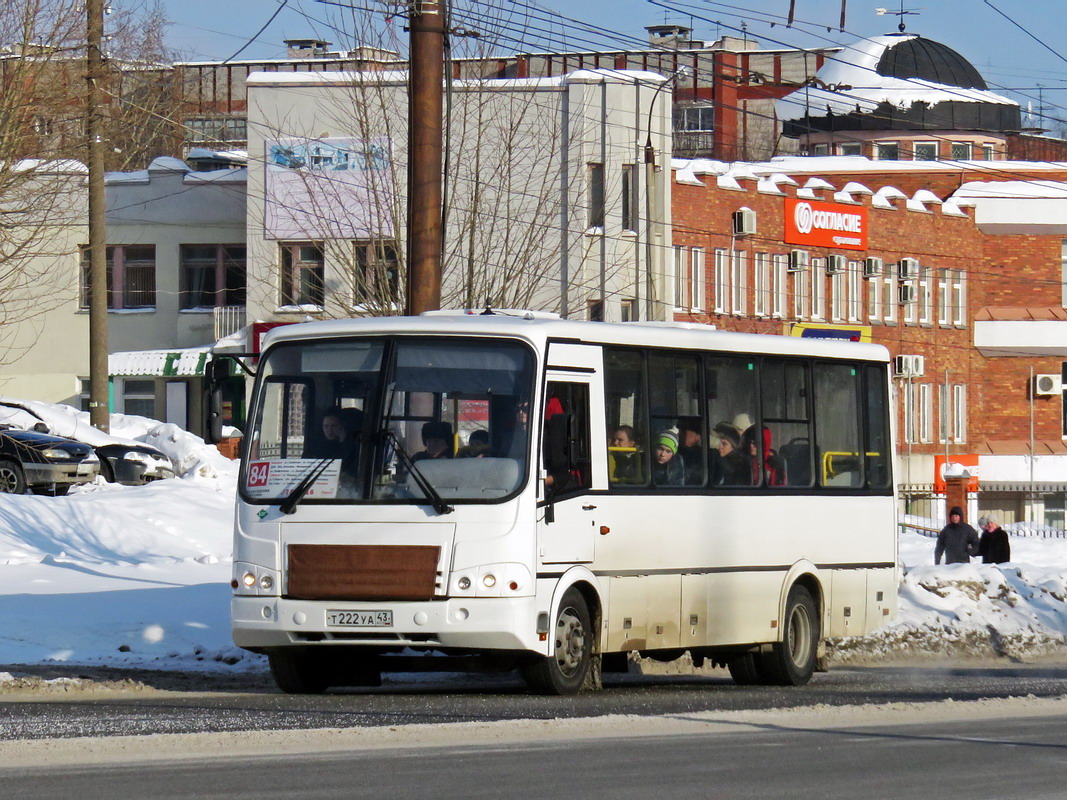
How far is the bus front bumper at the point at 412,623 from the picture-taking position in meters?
12.6

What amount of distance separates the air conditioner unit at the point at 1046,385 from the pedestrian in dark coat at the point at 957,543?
41.0m

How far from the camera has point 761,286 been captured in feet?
186

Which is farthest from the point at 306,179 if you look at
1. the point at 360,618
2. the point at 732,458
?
the point at 360,618

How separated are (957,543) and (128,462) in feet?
47.8

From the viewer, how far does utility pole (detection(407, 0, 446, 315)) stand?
16969 mm

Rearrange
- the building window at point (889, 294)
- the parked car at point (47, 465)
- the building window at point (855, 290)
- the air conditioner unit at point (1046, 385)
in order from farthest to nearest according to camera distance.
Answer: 1. the air conditioner unit at point (1046, 385)
2. the building window at point (889, 294)
3. the building window at point (855, 290)
4. the parked car at point (47, 465)

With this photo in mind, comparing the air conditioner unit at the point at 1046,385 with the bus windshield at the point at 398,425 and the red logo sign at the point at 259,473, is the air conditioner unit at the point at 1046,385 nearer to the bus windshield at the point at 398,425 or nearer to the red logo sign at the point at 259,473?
the bus windshield at the point at 398,425

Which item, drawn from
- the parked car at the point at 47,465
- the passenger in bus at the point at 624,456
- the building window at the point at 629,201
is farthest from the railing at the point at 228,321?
the passenger in bus at the point at 624,456

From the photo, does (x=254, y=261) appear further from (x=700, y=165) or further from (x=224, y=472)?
(x=224, y=472)

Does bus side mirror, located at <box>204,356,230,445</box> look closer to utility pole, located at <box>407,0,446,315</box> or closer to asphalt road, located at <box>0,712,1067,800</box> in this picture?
utility pole, located at <box>407,0,446,315</box>

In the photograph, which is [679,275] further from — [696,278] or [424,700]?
[424,700]

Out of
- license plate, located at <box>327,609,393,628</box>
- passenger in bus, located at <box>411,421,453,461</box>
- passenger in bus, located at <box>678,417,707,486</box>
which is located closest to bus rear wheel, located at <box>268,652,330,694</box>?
license plate, located at <box>327,609,393,628</box>

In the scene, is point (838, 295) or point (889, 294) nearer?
point (838, 295)

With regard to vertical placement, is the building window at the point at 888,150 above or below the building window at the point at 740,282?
above
